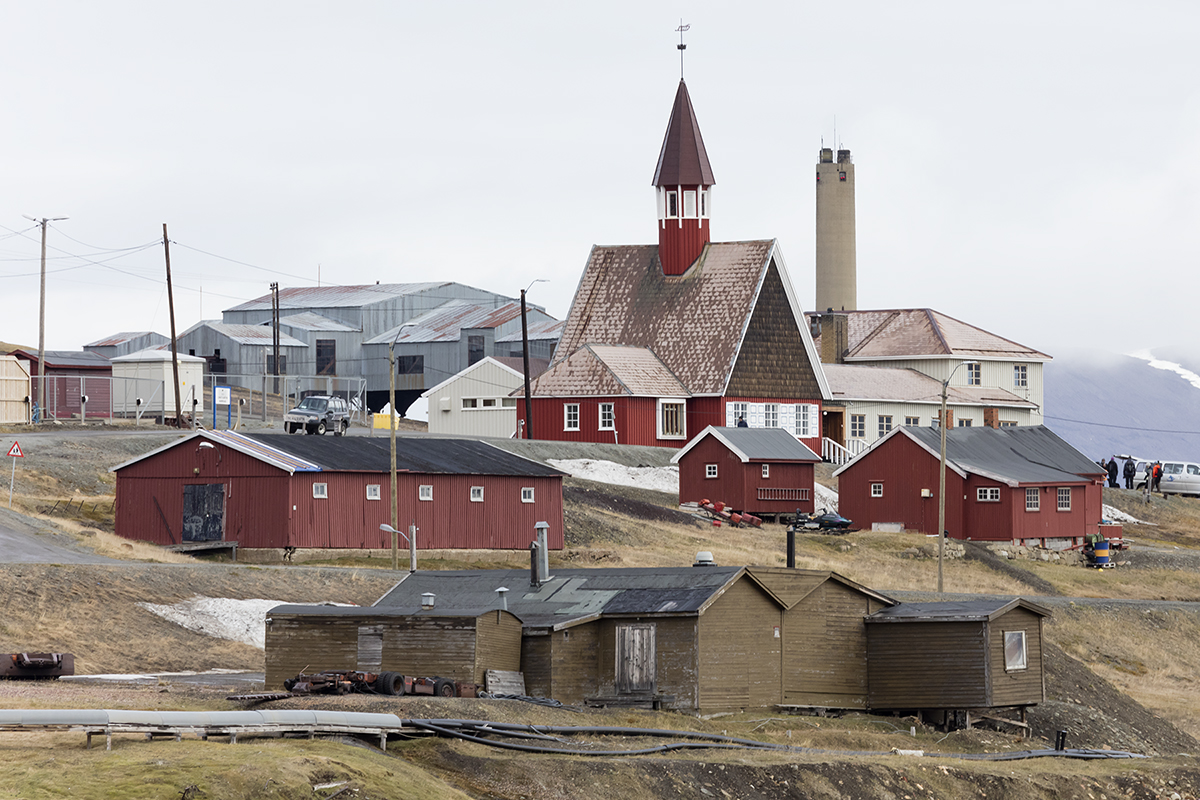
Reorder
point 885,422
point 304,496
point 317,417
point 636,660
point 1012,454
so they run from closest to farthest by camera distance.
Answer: point 636,660 → point 304,496 → point 317,417 → point 1012,454 → point 885,422

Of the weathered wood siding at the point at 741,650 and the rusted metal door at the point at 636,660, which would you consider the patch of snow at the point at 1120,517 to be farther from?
the rusted metal door at the point at 636,660

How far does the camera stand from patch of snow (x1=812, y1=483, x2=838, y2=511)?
72000 mm

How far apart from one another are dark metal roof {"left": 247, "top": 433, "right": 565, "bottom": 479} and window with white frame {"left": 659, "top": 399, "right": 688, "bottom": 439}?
19155mm

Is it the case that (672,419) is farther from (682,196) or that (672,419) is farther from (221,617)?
(221,617)

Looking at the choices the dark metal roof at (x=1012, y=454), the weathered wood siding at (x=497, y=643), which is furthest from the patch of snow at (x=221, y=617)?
the dark metal roof at (x=1012, y=454)

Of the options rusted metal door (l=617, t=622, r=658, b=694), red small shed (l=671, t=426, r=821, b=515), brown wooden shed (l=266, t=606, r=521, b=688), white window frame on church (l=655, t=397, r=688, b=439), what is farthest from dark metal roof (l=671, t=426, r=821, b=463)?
brown wooden shed (l=266, t=606, r=521, b=688)

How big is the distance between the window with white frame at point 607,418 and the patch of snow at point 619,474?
5.35 metres

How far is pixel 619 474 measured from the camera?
239 feet

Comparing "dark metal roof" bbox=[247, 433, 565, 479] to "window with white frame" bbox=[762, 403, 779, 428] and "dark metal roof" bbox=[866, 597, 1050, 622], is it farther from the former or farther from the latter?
"window with white frame" bbox=[762, 403, 779, 428]

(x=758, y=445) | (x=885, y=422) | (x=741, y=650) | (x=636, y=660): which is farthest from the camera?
(x=885, y=422)

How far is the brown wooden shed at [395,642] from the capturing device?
34.0 meters

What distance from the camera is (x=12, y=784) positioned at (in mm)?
21438

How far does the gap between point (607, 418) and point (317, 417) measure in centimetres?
1556

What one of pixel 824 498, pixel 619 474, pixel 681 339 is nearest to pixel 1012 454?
pixel 824 498
